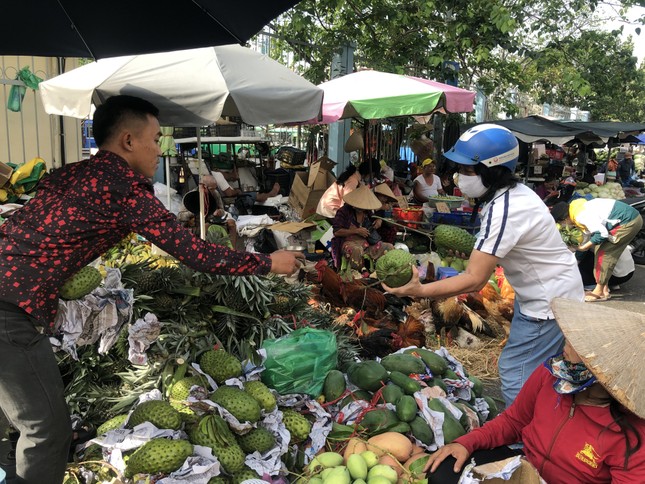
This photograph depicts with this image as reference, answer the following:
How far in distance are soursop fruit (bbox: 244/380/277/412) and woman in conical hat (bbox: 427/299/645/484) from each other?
897mm

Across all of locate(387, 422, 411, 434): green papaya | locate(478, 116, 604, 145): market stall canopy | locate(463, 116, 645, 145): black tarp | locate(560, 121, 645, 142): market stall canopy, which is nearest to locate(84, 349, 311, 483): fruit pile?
locate(387, 422, 411, 434): green papaya

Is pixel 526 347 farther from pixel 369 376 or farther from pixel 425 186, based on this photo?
pixel 425 186

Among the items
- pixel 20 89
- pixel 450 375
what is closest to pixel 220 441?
pixel 450 375

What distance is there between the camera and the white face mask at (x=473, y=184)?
2.69m

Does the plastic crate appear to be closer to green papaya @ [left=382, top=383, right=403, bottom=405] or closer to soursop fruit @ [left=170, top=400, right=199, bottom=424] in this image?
green papaya @ [left=382, top=383, right=403, bottom=405]

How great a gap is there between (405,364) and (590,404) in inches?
54.5

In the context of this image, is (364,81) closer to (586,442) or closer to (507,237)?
(507,237)

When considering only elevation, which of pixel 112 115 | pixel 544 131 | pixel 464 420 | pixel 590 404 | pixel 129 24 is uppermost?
pixel 129 24

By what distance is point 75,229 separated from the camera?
2.13 metres

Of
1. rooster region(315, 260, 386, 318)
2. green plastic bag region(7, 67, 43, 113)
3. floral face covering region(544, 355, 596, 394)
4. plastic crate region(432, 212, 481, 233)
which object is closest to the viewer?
floral face covering region(544, 355, 596, 394)

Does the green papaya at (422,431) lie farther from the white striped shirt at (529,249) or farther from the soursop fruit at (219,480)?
the soursop fruit at (219,480)

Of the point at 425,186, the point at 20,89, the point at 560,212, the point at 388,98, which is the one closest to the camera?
the point at 20,89

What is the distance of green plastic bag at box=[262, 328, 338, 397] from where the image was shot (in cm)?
302

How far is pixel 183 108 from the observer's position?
3.84m
